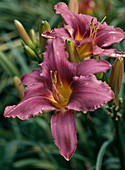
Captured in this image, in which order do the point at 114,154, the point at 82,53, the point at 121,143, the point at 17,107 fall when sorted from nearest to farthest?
the point at 17,107 → the point at 82,53 → the point at 121,143 → the point at 114,154

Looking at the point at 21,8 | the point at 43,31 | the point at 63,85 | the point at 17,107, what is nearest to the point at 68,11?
the point at 43,31

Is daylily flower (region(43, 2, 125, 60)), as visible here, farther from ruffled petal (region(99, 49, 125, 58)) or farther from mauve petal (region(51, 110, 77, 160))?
mauve petal (region(51, 110, 77, 160))

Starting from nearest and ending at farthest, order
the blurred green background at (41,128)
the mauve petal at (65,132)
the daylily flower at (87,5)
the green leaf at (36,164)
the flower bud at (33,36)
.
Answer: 1. the mauve petal at (65,132)
2. the flower bud at (33,36)
3. the blurred green background at (41,128)
4. the green leaf at (36,164)
5. the daylily flower at (87,5)

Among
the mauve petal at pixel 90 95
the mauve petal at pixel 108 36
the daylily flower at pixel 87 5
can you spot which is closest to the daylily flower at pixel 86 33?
the mauve petal at pixel 108 36

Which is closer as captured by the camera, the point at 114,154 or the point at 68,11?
the point at 68,11

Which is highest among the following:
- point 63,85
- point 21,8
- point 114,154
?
point 63,85

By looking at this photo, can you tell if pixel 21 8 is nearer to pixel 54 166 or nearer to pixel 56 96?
pixel 54 166

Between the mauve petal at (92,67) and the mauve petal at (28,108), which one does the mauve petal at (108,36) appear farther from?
the mauve petal at (28,108)
